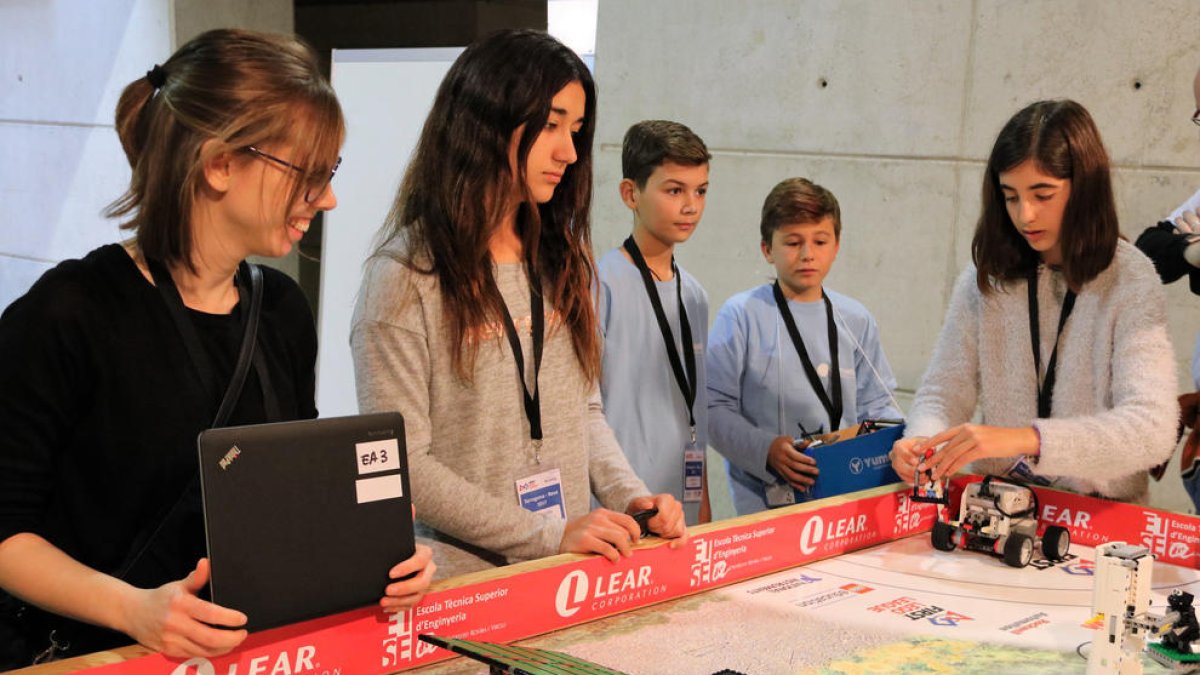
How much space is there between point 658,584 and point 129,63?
216 inches

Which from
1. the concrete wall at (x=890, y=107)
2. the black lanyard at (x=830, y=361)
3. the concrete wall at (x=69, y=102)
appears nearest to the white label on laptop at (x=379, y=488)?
the black lanyard at (x=830, y=361)

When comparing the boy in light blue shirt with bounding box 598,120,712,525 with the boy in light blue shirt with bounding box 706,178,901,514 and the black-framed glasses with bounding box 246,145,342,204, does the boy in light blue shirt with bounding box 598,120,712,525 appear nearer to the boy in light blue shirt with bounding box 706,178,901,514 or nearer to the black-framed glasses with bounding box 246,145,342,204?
the boy in light blue shirt with bounding box 706,178,901,514

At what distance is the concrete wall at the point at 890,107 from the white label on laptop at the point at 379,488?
138 inches

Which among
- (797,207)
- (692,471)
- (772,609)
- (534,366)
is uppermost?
(797,207)

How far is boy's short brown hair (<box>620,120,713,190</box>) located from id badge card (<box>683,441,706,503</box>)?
0.79 meters

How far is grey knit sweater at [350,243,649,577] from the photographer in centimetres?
192

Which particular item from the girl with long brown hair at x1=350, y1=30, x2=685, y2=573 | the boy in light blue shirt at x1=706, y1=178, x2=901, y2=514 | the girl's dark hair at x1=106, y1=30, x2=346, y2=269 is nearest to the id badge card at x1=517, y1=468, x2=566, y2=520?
the girl with long brown hair at x1=350, y1=30, x2=685, y2=573

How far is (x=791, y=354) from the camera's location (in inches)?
137

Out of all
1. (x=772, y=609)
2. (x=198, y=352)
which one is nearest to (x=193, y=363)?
(x=198, y=352)

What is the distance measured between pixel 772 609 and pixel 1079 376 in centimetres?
95

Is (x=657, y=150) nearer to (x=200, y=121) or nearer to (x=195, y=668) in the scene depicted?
(x=200, y=121)

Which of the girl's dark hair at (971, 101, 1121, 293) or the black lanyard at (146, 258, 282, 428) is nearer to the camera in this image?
the black lanyard at (146, 258, 282, 428)

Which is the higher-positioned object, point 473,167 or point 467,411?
point 473,167

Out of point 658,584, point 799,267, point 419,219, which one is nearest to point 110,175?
point 799,267
